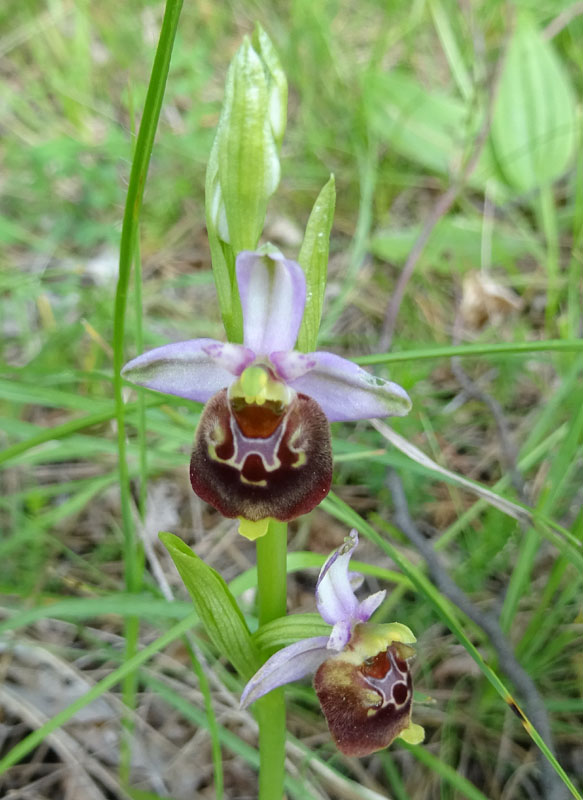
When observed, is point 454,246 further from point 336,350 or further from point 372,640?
point 372,640

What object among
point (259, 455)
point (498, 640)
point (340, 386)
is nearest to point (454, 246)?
point (498, 640)

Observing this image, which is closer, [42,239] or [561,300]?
[561,300]

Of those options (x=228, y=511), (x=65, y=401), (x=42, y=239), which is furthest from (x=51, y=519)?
(x=42, y=239)

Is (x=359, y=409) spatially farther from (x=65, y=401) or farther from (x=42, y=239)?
(x=42, y=239)

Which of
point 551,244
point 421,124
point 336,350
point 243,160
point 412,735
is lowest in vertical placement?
point 412,735

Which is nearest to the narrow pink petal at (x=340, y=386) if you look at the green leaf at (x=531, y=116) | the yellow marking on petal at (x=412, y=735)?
the yellow marking on petal at (x=412, y=735)
